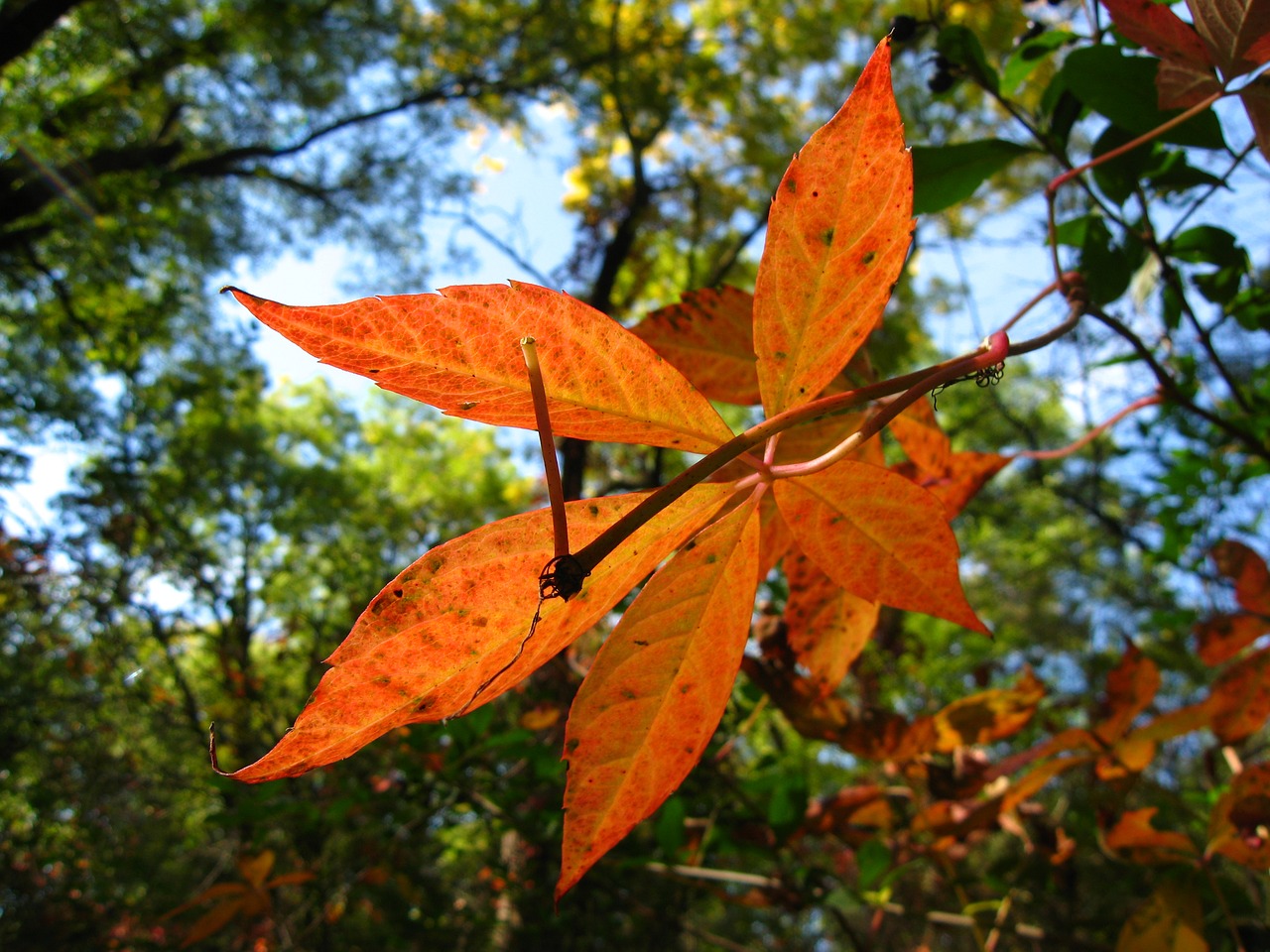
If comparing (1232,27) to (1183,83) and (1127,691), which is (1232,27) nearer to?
(1183,83)

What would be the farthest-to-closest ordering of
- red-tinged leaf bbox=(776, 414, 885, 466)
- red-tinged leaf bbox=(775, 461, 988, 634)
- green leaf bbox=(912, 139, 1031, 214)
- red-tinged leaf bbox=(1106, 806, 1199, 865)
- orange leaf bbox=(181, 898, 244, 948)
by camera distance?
orange leaf bbox=(181, 898, 244, 948) → red-tinged leaf bbox=(1106, 806, 1199, 865) → green leaf bbox=(912, 139, 1031, 214) → red-tinged leaf bbox=(776, 414, 885, 466) → red-tinged leaf bbox=(775, 461, 988, 634)

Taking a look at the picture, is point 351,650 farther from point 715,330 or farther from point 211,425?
point 211,425

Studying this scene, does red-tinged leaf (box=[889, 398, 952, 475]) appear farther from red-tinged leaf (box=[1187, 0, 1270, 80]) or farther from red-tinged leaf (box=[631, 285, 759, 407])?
red-tinged leaf (box=[1187, 0, 1270, 80])

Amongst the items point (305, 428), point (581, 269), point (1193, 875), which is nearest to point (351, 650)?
point (1193, 875)

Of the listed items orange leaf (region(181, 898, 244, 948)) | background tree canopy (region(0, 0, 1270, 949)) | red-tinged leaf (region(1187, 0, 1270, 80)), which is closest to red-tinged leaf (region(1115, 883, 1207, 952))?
background tree canopy (region(0, 0, 1270, 949))

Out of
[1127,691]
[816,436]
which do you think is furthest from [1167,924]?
[816,436]

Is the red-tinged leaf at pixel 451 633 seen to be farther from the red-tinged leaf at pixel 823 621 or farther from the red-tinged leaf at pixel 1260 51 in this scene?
the red-tinged leaf at pixel 1260 51

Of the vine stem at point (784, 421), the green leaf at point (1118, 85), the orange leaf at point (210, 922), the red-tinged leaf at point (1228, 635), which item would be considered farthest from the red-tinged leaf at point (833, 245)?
the orange leaf at point (210, 922)
